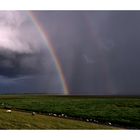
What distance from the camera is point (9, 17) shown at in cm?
2925

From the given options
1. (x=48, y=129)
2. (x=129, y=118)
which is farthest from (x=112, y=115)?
(x=48, y=129)

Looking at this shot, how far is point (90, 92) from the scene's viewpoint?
45.9 m

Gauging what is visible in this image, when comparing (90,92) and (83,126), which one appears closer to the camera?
(83,126)
